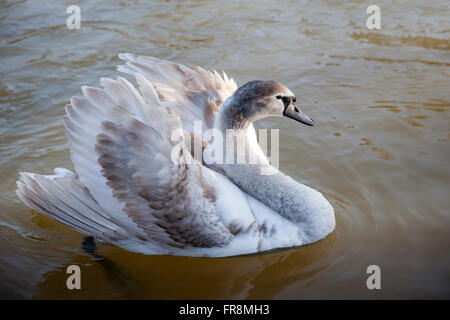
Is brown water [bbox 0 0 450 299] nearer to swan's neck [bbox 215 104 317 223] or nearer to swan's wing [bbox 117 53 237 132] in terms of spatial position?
swan's neck [bbox 215 104 317 223]

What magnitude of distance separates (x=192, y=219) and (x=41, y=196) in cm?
125

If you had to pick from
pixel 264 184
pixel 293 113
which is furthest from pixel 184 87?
pixel 264 184

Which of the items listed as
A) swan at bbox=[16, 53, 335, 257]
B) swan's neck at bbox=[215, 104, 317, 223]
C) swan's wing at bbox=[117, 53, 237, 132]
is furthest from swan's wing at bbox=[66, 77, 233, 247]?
swan's wing at bbox=[117, 53, 237, 132]

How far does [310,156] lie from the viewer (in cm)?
543

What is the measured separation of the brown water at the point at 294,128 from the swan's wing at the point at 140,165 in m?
0.46

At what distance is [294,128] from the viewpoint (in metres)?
5.93

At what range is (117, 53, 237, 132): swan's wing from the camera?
450 cm

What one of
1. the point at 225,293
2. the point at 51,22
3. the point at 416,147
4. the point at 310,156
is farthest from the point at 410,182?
the point at 51,22

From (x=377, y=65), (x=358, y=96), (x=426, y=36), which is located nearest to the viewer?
(x=358, y=96)

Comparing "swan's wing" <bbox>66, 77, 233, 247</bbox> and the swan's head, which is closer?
"swan's wing" <bbox>66, 77, 233, 247</bbox>

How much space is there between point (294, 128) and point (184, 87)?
176 centimetres

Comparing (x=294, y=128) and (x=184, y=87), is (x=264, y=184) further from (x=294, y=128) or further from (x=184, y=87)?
(x=294, y=128)

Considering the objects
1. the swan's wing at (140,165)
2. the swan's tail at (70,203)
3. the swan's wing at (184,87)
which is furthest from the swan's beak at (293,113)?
the swan's tail at (70,203)
